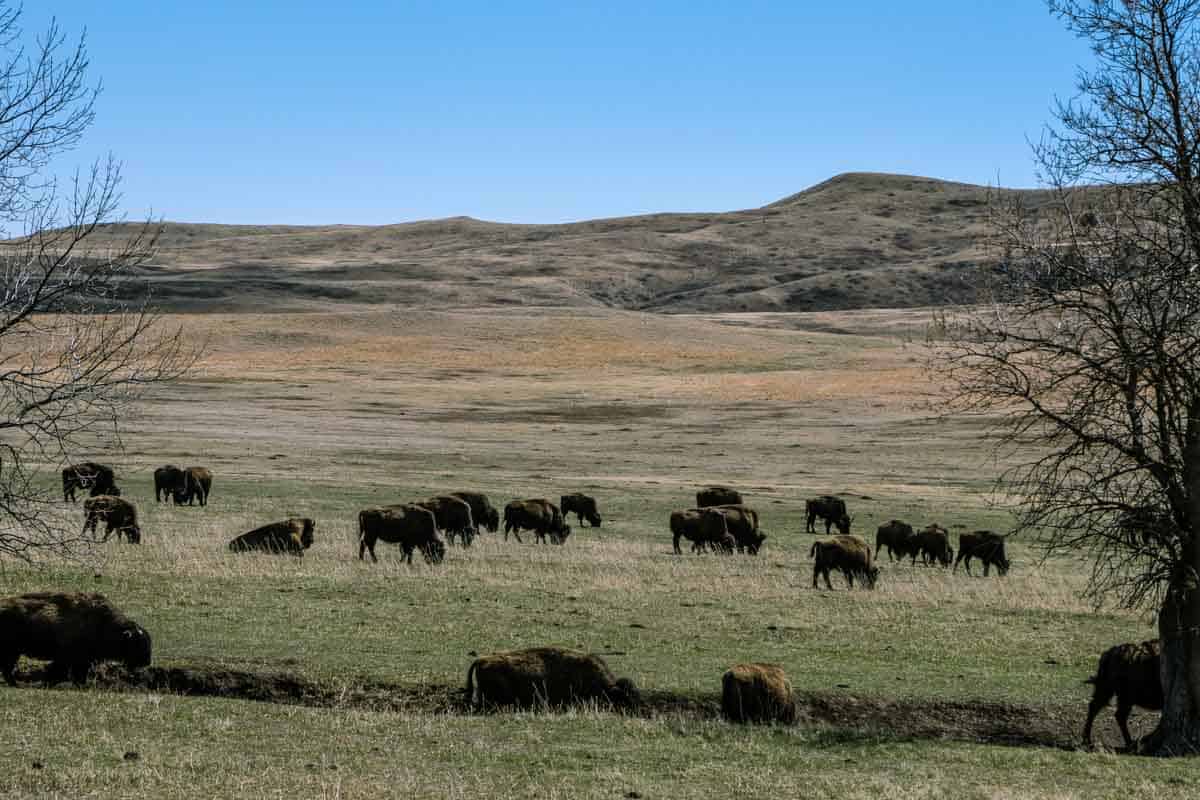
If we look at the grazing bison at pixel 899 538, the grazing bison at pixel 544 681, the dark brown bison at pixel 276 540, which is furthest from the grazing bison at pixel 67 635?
the grazing bison at pixel 899 538

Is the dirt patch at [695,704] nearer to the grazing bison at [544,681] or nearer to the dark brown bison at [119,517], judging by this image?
the grazing bison at [544,681]

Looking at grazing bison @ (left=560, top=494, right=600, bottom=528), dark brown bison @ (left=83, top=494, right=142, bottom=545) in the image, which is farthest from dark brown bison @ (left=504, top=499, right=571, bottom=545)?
dark brown bison @ (left=83, top=494, right=142, bottom=545)

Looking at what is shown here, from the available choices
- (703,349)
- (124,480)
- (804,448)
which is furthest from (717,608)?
(703,349)

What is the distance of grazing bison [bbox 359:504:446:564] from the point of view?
85.0 ft

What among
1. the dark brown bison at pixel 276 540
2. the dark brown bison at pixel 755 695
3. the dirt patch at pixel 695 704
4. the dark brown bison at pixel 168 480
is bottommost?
the dirt patch at pixel 695 704

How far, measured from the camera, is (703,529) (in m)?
30.1

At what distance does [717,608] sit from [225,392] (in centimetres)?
6343

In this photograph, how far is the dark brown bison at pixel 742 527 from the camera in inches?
1200

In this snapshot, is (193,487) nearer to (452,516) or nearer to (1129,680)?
(452,516)

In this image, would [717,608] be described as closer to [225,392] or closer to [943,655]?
[943,655]

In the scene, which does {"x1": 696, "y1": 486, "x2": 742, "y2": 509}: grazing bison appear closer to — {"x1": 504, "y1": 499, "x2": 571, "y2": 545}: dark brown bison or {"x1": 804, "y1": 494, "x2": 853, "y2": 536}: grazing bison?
{"x1": 804, "y1": 494, "x2": 853, "y2": 536}: grazing bison

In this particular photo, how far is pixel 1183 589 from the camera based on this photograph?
14438 mm

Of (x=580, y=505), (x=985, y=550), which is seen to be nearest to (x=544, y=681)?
(x=985, y=550)

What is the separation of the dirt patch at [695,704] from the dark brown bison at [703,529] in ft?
46.2
